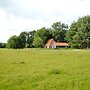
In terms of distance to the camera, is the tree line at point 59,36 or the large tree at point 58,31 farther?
the large tree at point 58,31

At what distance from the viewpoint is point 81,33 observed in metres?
96.7

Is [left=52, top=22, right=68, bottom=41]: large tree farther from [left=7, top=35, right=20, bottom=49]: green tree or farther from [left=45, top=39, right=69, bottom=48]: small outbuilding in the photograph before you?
[left=7, top=35, right=20, bottom=49]: green tree

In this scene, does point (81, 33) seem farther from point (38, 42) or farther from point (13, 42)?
point (13, 42)

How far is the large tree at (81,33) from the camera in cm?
9619

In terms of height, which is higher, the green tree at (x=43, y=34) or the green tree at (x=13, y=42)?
the green tree at (x=43, y=34)

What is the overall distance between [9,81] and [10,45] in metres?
101

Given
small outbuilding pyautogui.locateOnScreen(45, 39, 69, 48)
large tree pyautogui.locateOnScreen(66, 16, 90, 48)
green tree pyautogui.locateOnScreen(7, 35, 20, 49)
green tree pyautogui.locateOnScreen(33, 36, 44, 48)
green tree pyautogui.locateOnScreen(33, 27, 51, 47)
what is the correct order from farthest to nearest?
small outbuilding pyautogui.locateOnScreen(45, 39, 69, 48) → green tree pyautogui.locateOnScreen(33, 27, 51, 47) → green tree pyautogui.locateOnScreen(7, 35, 20, 49) → green tree pyautogui.locateOnScreen(33, 36, 44, 48) → large tree pyautogui.locateOnScreen(66, 16, 90, 48)

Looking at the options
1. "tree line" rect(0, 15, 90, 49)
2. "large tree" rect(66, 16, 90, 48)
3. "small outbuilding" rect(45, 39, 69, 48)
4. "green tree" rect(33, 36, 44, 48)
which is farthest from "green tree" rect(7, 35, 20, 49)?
"large tree" rect(66, 16, 90, 48)

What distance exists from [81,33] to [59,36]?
2907 cm

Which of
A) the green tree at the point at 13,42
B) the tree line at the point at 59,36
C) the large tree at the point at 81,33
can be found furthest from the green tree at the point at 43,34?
the large tree at the point at 81,33

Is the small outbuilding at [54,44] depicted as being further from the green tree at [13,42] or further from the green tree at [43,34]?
the green tree at [13,42]

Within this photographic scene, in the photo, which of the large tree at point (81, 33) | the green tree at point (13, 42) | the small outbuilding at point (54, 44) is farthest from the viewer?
the small outbuilding at point (54, 44)

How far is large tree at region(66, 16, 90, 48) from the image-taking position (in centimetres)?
9619

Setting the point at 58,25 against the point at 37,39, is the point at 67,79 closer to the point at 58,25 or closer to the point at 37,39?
the point at 37,39
